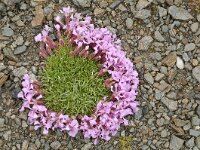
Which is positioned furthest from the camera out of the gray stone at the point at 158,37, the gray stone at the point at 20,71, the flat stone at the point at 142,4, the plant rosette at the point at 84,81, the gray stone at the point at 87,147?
the flat stone at the point at 142,4

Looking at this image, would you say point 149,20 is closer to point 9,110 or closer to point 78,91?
point 78,91

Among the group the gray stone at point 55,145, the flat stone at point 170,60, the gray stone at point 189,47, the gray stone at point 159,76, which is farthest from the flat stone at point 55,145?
the gray stone at point 189,47

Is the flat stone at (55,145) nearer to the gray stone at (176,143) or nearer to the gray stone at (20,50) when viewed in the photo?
the gray stone at (20,50)

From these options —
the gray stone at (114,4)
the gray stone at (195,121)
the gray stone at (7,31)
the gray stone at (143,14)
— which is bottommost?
the gray stone at (195,121)

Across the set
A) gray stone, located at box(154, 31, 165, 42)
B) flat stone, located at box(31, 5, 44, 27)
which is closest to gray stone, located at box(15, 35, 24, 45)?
flat stone, located at box(31, 5, 44, 27)

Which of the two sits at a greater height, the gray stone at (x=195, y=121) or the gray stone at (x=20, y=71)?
the gray stone at (x=20, y=71)

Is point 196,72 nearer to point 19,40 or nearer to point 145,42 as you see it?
point 145,42
